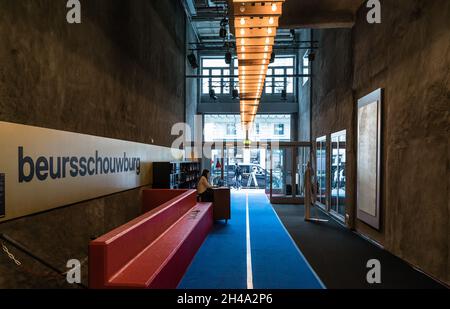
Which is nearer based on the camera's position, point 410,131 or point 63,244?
point 63,244

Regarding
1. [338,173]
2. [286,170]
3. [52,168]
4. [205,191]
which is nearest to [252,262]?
[52,168]

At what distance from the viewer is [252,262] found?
17.5 ft

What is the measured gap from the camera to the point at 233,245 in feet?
21.2

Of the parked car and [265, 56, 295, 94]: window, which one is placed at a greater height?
[265, 56, 295, 94]: window

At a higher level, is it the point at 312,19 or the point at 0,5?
the point at 312,19

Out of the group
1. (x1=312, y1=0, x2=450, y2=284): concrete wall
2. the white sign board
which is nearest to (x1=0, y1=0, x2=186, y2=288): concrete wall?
the white sign board

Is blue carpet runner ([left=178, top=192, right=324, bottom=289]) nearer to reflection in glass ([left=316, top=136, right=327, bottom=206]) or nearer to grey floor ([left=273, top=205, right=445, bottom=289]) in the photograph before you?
grey floor ([left=273, top=205, right=445, bottom=289])

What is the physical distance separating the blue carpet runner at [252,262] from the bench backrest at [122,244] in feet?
2.62

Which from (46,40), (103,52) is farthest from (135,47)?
(46,40)

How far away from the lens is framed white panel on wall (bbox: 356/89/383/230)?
6387 mm

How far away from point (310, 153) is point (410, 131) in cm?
788

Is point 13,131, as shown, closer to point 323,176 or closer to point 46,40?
point 46,40

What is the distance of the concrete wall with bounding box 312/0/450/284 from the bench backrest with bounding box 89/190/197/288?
13.2ft

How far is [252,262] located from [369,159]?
11.5 feet
